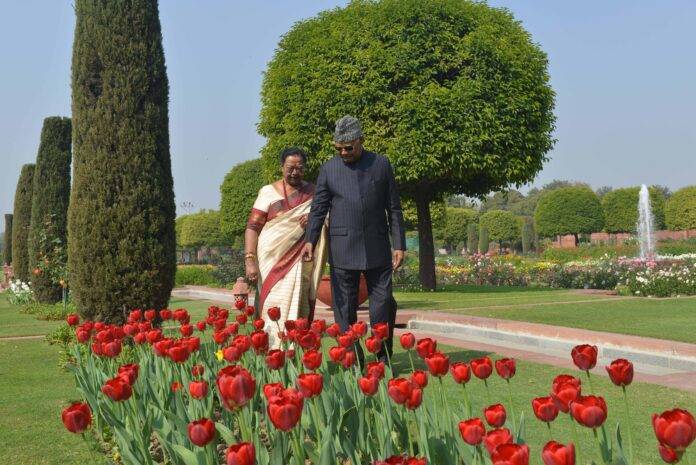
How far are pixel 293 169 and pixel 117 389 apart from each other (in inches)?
140

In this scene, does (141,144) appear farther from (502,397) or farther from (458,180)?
(458,180)

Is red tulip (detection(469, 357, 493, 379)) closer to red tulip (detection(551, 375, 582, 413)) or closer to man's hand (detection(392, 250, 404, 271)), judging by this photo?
red tulip (detection(551, 375, 582, 413))

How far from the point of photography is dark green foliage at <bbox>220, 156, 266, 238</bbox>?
3888cm

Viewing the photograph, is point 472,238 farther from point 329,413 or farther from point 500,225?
point 329,413

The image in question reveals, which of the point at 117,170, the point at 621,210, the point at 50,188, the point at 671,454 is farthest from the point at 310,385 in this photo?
the point at 621,210

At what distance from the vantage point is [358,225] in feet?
18.7

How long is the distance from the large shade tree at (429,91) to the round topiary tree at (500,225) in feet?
164

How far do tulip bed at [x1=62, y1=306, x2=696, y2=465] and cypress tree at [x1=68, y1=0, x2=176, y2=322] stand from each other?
349 cm

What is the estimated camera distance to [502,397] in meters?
5.32

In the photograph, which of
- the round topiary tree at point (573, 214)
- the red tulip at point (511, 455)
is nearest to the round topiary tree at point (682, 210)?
the round topiary tree at point (573, 214)

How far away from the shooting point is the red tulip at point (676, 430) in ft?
5.89

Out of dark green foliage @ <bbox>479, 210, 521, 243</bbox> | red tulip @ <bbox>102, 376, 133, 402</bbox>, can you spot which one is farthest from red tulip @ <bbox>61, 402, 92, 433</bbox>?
dark green foliage @ <bbox>479, 210, 521, 243</bbox>

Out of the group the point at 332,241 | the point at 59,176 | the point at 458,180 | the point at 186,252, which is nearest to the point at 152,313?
the point at 332,241

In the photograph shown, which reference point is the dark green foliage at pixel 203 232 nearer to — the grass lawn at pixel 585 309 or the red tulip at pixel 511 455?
the grass lawn at pixel 585 309
